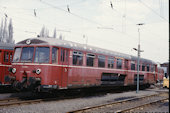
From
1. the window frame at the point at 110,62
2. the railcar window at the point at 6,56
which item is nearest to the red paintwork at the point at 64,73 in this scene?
the window frame at the point at 110,62

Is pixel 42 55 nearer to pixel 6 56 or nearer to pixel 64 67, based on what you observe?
pixel 64 67

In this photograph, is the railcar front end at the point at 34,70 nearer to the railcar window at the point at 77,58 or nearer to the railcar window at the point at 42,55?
the railcar window at the point at 42,55

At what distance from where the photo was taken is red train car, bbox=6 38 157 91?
11.4 m

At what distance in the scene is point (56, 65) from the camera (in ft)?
38.3

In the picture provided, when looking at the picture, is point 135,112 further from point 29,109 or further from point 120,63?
point 120,63

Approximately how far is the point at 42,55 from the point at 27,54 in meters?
1.05

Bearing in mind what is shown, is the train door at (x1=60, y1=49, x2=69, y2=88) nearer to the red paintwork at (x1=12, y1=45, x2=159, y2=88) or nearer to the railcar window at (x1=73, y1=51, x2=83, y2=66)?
the red paintwork at (x1=12, y1=45, x2=159, y2=88)

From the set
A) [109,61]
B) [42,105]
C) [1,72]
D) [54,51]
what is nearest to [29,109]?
[42,105]

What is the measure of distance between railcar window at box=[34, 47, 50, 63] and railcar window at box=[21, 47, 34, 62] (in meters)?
0.35

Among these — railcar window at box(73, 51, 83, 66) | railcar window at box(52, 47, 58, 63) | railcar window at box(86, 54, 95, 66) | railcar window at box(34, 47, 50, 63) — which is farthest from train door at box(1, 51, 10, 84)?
railcar window at box(86, 54, 95, 66)

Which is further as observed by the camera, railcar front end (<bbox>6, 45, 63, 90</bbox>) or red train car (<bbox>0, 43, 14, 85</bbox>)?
red train car (<bbox>0, 43, 14, 85</bbox>)

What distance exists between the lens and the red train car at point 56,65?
448 inches

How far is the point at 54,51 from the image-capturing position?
11.8 metres

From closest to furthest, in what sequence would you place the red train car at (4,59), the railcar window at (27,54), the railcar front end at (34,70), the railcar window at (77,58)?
the railcar front end at (34,70) → the railcar window at (27,54) → the railcar window at (77,58) → the red train car at (4,59)
